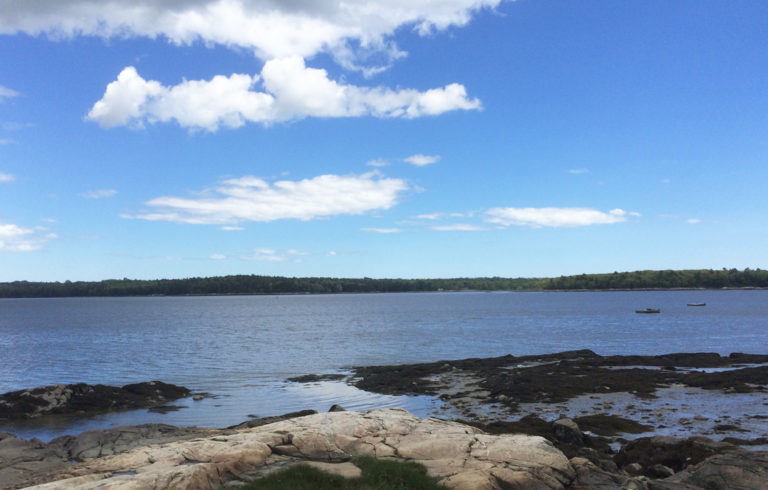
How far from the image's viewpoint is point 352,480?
11602mm

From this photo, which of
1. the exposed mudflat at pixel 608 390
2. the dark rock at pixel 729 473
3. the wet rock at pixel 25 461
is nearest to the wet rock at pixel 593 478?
the dark rock at pixel 729 473

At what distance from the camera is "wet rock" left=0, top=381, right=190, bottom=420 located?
26.5 metres

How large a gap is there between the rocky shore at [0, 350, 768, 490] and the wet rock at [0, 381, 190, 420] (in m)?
1.22

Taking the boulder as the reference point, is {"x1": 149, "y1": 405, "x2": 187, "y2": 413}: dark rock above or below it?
below

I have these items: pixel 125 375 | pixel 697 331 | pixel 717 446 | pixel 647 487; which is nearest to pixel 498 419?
pixel 717 446

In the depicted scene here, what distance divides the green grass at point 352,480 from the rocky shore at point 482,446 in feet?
2.03

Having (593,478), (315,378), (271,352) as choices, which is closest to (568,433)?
(593,478)

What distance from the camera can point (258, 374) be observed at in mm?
39375

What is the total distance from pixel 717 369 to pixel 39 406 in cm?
3985

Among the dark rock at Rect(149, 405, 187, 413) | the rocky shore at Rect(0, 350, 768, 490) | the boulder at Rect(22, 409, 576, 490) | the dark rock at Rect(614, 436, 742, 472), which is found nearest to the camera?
the boulder at Rect(22, 409, 576, 490)

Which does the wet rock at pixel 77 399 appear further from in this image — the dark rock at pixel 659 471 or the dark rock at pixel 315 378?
the dark rock at pixel 659 471

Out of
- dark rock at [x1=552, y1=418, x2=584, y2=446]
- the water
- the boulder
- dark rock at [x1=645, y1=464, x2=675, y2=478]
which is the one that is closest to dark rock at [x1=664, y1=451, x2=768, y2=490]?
dark rock at [x1=645, y1=464, x2=675, y2=478]

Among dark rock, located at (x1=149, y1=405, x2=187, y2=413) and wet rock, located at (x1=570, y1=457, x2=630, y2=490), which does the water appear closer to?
dark rock, located at (x1=149, y1=405, x2=187, y2=413)

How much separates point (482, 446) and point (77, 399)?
901 inches
